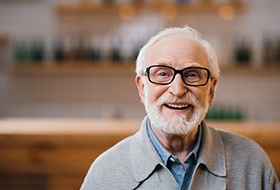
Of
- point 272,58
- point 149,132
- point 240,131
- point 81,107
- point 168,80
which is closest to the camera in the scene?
point 168,80

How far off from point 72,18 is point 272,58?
2048 millimetres

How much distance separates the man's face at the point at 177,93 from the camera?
1164 millimetres

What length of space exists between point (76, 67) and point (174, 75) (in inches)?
121

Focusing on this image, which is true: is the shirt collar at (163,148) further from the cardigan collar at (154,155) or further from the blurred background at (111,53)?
A: the blurred background at (111,53)

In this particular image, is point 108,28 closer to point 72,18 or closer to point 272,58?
point 72,18

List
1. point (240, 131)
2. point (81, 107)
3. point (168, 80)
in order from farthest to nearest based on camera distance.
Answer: point (81, 107)
point (240, 131)
point (168, 80)

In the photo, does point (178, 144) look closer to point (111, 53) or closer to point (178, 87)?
point (178, 87)

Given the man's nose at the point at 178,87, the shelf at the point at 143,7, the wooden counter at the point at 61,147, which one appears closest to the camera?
the man's nose at the point at 178,87

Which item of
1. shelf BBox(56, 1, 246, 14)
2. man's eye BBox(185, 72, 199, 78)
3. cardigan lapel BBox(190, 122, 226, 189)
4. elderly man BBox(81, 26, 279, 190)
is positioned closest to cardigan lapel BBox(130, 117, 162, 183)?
elderly man BBox(81, 26, 279, 190)

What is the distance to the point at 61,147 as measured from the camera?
2113mm

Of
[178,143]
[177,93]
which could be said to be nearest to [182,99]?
[177,93]

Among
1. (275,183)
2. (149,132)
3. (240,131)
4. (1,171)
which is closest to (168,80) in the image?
(149,132)

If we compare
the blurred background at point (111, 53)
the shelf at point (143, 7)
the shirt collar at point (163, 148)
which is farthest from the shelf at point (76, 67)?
the shirt collar at point (163, 148)

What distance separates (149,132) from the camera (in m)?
1.31
